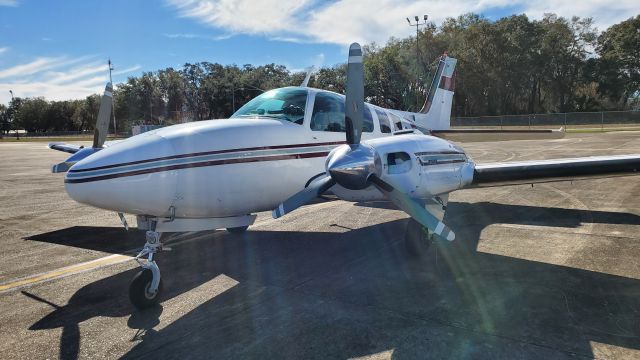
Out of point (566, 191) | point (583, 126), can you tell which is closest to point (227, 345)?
point (566, 191)

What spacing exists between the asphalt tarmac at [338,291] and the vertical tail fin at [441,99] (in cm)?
470

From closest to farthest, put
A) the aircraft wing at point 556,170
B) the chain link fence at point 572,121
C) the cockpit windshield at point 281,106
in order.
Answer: the aircraft wing at point 556,170 → the cockpit windshield at point 281,106 → the chain link fence at point 572,121

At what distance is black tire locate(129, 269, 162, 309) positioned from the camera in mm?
5090

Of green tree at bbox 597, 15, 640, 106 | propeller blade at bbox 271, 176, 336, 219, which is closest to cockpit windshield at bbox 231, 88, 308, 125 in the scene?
propeller blade at bbox 271, 176, 336, 219

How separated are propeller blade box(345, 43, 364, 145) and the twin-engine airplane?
14 mm

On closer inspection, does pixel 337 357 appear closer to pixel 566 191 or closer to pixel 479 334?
pixel 479 334

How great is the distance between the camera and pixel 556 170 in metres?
6.72

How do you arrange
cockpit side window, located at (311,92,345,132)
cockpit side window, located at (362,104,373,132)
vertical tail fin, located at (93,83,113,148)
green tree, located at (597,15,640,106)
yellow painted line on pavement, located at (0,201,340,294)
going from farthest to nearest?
1. green tree, located at (597,15,640,106)
2. cockpit side window, located at (362,104,373,132)
3. vertical tail fin, located at (93,83,113,148)
4. cockpit side window, located at (311,92,345,132)
5. yellow painted line on pavement, located at (0,201,340,294)

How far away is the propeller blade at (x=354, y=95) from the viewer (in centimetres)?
606

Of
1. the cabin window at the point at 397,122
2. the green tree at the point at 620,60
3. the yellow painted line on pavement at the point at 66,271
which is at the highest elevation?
the green tree at the point at 620,60

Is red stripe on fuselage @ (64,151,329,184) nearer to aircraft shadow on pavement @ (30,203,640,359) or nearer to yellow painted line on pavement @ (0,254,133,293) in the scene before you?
aircraft shadow on pavement @ (30,203,640,359)

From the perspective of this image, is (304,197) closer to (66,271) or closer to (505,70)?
(66,271)

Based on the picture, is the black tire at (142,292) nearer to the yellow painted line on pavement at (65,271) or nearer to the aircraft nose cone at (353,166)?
the yellow painted line on pavement at (65,271)

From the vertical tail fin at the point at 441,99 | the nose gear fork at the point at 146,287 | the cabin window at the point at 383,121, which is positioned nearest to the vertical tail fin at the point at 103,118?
the nose gear fork at the point at 146,287
